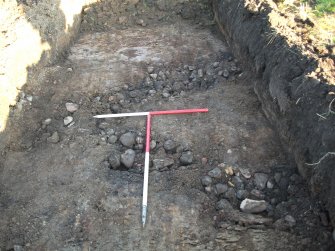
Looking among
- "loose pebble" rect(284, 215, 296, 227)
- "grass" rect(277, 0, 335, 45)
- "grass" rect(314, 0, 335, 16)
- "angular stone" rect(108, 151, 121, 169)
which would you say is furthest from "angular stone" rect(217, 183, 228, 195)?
"grass" rect(314, 0, 335, 16)

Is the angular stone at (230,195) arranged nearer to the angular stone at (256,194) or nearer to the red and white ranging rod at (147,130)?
the angular stone at (256,194)

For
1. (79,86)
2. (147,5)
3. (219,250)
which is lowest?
(219,250)

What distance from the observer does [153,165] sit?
3463 mm

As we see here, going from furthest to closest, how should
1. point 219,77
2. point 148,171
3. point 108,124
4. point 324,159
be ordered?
point 219,77 < point 108,124 < point 148,171 < point 324,159

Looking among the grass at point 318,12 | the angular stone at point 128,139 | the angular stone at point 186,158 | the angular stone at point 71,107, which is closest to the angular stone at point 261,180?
the angular stone at point 186,158

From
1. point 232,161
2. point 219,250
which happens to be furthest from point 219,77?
point 219,250

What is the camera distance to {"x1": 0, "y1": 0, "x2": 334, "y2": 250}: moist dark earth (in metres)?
2.90

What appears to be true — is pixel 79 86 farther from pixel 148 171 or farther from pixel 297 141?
pixel 297 141

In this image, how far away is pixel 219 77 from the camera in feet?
14.4

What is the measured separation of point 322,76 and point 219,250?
1.70 meters

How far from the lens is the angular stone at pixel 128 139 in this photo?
368 centimetres

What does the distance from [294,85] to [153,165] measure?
149 cm

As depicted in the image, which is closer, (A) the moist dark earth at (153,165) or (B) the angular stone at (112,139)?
(A) the moist dark earth at (153,165)

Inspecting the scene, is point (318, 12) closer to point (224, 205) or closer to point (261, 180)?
point (261, 180)
